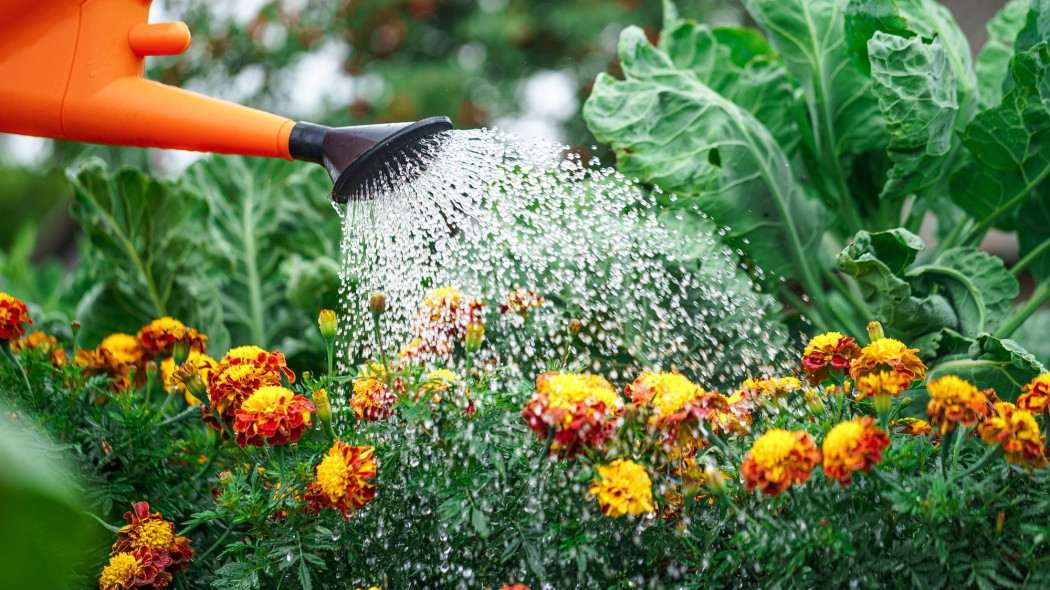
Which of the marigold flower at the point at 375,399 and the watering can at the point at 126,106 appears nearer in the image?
the marigold flower at the point at 375,399

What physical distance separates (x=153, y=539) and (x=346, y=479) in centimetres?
34

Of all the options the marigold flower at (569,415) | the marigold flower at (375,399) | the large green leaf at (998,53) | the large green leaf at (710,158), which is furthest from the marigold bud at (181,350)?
the large green leaf at (998,53)

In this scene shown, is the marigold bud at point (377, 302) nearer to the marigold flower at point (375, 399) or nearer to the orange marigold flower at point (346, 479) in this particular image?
the marigold flower at point (375, 399)

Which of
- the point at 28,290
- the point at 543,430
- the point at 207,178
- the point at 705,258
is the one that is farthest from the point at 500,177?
the point at 28,290

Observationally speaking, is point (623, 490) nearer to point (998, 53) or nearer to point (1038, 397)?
point (1038, 397)

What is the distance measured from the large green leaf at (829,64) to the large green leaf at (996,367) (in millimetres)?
693

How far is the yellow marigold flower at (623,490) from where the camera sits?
106 centimetres

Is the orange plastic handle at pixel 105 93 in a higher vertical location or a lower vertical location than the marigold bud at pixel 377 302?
higher

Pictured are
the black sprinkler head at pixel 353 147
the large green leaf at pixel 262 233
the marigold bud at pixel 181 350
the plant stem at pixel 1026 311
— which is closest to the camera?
the black sprinkler head at pixel 353 147

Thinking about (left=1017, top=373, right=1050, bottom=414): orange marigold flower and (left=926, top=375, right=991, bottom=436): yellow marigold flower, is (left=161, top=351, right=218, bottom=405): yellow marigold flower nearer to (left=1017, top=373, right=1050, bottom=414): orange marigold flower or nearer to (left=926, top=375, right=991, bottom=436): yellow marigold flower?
(left=926, top=375, right=991, bottom=436): yellow marigold flower

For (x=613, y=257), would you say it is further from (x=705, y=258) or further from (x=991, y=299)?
(x=991, y=299)

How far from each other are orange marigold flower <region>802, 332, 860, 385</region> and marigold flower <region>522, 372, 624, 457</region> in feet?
1.39

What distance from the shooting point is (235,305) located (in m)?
2.60

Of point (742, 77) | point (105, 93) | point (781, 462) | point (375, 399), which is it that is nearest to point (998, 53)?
point (742, 77)
